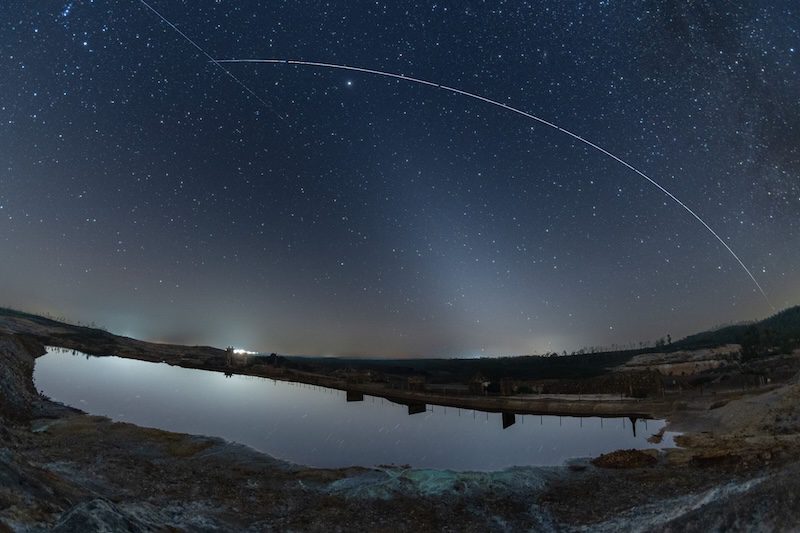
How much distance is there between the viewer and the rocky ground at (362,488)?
10398 millimetres

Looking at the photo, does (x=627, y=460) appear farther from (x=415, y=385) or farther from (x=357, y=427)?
(x=415, y=385)

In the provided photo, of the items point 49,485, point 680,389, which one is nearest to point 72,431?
point 49,485

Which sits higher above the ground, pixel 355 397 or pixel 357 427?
pixel 357 427

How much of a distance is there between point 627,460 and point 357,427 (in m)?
32.6

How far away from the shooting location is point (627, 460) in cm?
2705

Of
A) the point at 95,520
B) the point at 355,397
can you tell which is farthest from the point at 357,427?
the point at 95,520

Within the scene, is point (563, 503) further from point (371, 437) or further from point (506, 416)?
point (506, 416)

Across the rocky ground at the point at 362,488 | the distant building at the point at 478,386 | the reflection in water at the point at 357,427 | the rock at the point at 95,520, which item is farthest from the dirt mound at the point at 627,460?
the distant building at the point at 478,386

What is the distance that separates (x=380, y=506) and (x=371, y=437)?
25.8 m

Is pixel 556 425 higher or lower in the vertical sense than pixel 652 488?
lower

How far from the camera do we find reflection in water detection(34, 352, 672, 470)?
35.0 meters

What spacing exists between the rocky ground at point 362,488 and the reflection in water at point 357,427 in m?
6.84

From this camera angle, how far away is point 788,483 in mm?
10703

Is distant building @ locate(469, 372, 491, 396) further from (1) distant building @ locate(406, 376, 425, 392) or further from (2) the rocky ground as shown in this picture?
(2) the rocky ground
